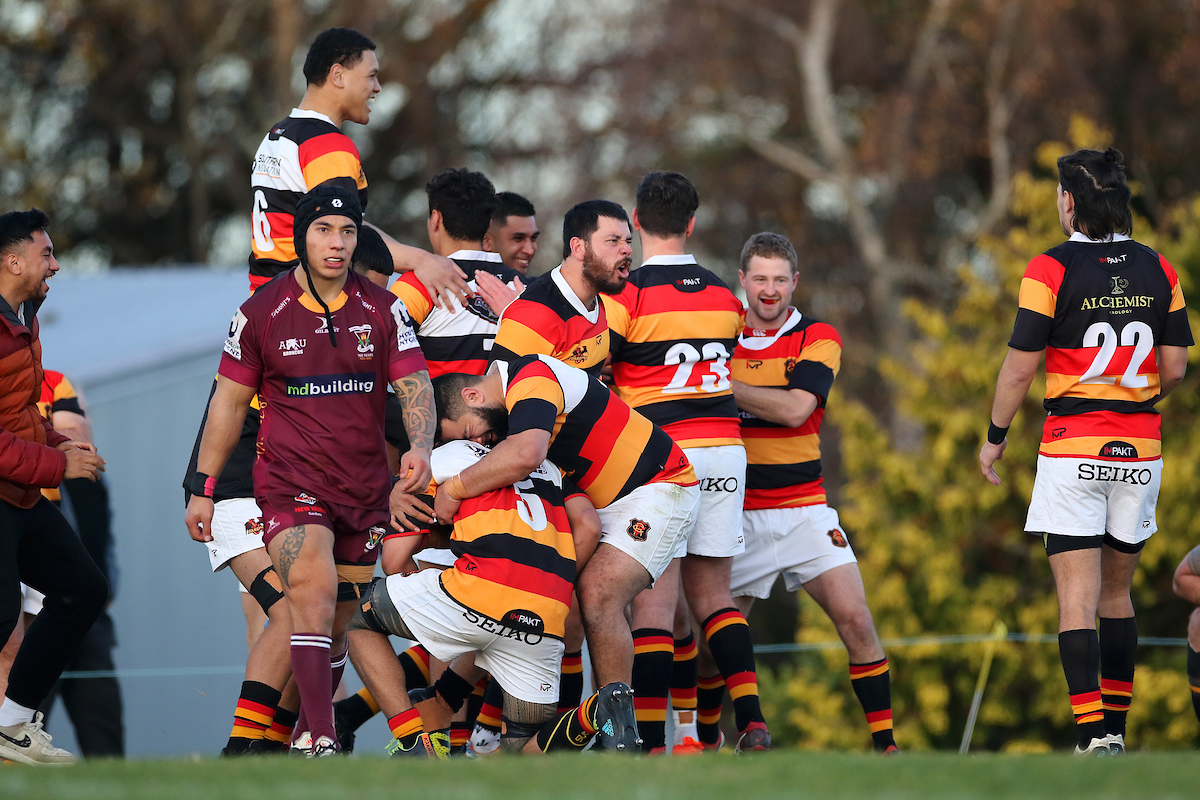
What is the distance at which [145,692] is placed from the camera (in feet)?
29.9

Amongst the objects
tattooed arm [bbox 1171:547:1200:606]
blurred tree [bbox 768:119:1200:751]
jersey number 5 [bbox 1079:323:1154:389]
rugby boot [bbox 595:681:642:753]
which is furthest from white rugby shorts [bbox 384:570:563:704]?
blurred tree [bbox 768:119:1200:751]

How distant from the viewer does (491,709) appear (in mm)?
5934

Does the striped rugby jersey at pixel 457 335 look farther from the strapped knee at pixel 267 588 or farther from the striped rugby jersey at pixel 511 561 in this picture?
the strapped knee at pixel 267 588

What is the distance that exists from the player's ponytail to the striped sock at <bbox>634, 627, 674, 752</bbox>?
2471 mm

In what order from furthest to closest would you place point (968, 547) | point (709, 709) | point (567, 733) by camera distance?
point (968, 547) → point (709, 709) → point (567, 733)

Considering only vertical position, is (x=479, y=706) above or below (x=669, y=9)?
below

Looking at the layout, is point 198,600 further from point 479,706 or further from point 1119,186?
point 1119,186

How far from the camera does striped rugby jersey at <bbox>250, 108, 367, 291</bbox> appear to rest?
5.60 metres

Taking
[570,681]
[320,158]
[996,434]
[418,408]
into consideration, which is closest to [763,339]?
[996,434]

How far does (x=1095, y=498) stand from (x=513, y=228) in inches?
122

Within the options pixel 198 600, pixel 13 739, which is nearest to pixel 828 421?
pixel 198 600

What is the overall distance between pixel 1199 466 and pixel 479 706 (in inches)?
337

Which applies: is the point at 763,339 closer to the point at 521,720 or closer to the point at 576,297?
the point at 576,297

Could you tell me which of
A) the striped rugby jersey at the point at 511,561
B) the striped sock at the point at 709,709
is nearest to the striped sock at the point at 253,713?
the striped rugby jersey at the point at 511,561
